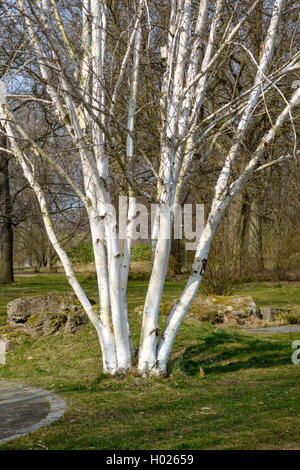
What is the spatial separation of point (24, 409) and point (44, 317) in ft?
14.2

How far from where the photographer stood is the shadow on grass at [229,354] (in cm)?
788

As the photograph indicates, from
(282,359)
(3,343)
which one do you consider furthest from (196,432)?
(3,343)

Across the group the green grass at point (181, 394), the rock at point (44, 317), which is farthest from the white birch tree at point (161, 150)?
the rock at point (44, 317)

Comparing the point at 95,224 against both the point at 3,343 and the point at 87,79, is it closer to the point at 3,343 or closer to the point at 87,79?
the point at 87,79

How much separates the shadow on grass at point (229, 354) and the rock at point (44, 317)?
2153 mm

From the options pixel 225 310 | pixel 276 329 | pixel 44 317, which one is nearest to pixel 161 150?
pixel 44 317

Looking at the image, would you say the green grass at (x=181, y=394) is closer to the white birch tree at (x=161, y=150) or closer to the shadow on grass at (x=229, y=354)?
the shadow on grass at (x=229, y=354)

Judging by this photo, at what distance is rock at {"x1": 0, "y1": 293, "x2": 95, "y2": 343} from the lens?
31.8 ft

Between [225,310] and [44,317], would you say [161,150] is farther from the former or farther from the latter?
[225,310]

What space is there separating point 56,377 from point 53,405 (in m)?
1.43

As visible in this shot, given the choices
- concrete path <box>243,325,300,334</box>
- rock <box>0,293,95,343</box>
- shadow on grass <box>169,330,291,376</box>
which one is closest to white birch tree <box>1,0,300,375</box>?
shadow on grass <box>169,330,291,376</box>

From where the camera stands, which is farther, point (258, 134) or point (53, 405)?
point (258, 134)
